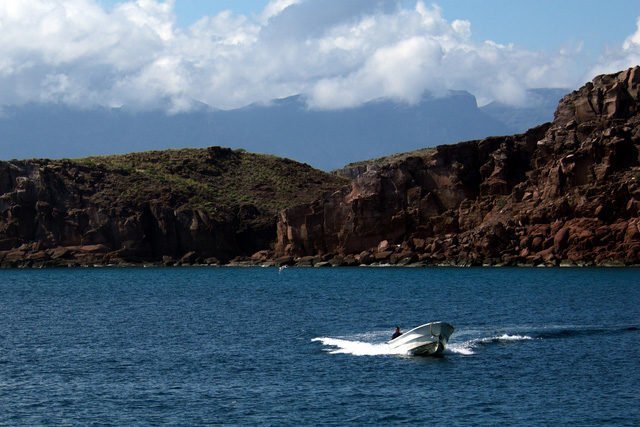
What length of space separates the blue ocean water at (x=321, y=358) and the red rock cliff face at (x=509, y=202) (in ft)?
100

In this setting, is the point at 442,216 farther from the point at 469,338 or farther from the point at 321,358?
the point at 321,358

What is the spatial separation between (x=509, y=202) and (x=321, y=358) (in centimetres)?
10541

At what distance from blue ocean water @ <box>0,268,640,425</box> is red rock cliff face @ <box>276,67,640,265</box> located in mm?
30484

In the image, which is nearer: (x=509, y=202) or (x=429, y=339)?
(x=429, y=339)

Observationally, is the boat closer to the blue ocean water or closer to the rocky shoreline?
the blue ocean water

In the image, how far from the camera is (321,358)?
216 feet

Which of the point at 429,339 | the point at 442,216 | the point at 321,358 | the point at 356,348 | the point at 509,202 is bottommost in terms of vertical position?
the point at 321,358

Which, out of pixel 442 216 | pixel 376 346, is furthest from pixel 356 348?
pixel 442 216

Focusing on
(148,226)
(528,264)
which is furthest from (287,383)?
(148,226)

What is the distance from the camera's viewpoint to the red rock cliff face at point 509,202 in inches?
5920

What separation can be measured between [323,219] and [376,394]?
131341 millimetres

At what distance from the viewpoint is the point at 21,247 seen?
194 meters

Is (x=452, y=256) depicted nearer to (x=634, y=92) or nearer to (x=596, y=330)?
(x=634, y=92)

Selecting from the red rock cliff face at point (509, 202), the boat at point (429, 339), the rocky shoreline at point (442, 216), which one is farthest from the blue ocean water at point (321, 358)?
the rocky shoreline at point (442, 216)
